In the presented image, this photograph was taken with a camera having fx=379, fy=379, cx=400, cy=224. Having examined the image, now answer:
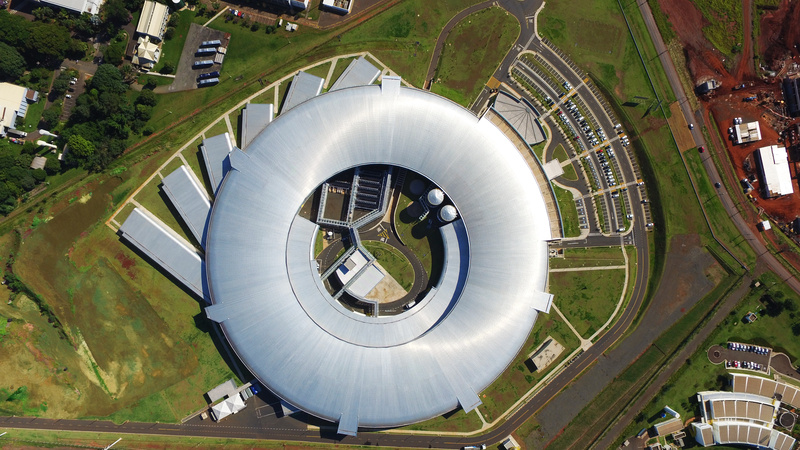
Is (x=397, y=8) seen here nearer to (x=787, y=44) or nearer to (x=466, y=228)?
(x=466, y=228)

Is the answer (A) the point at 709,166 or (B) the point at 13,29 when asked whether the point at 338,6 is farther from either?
(A) the point at 709,166

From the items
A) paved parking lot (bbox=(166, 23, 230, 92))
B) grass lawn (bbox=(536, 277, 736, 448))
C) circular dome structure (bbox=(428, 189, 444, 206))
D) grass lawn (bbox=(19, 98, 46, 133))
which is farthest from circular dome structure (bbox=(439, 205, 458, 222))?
grass lawn (bbox=(19, 98, 46, 133))

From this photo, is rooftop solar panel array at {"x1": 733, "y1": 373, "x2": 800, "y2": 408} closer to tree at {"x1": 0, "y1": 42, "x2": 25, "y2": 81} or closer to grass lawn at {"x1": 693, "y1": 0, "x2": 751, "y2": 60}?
grass lawn at {"x1": 693, "y1": 0, "x2": 751, "y2": 60}

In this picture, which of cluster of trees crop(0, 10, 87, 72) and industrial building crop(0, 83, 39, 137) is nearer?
cluster of trees crop(0, 10, 87, 72)

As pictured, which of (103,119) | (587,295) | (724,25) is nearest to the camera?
(103,119)

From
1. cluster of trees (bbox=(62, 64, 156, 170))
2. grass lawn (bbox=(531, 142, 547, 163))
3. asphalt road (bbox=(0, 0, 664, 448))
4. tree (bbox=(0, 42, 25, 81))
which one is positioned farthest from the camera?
grass lawn (bbox=(531, 142, 547, 163))

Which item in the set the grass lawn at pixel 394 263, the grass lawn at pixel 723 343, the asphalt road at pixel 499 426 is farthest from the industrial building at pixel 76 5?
the grass lawn at pixel 723 343

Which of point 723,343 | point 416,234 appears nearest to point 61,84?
point 416,234
